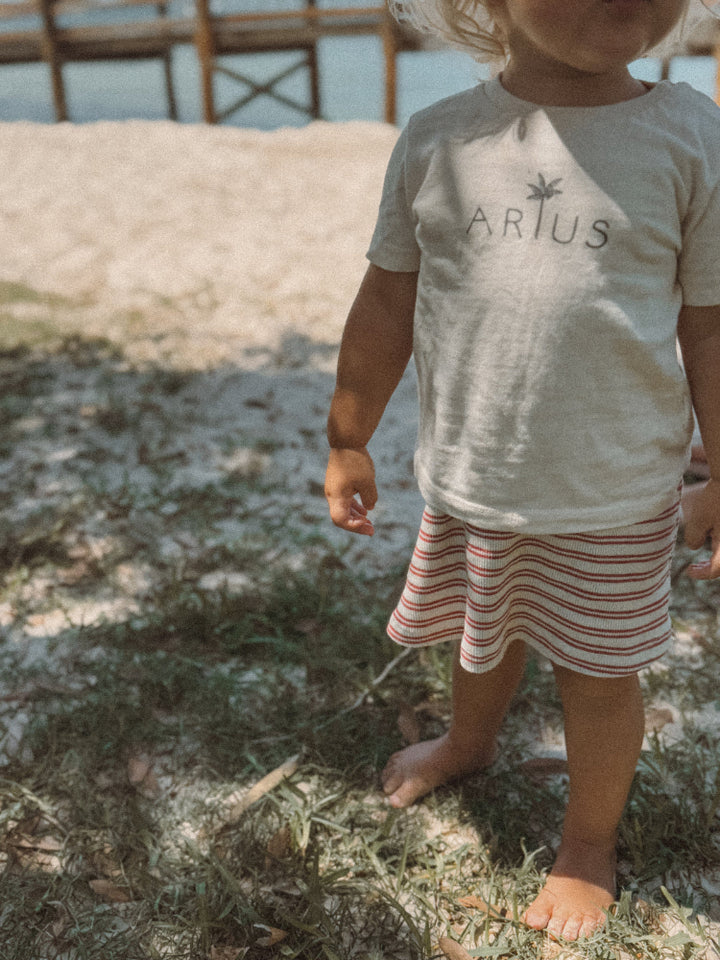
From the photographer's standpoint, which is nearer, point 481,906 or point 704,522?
point 704,522

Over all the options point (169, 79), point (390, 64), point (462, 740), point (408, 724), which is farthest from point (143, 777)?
point (169, 79)

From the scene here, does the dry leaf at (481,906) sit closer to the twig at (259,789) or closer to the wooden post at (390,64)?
the twig at (259,789)

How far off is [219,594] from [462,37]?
5.57ft

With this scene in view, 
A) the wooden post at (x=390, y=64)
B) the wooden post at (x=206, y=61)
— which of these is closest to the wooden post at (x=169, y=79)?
the wooden post at (x=206, y=61)

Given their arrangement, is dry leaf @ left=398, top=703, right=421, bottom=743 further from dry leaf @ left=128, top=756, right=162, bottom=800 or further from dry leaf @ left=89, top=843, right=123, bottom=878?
dry leaf @ left=89, top=843, right=123, bottom=878

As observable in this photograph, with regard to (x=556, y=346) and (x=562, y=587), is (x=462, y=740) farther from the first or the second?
(x=556, y=346)

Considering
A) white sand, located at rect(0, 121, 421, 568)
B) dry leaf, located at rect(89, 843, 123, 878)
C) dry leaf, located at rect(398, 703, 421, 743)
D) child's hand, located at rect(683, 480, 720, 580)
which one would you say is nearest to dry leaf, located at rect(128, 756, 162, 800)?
dry leaf, located at rect(89, 843, 123, 878)

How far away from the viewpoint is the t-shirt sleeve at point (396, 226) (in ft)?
4.53

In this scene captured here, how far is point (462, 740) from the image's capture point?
6.18 feet

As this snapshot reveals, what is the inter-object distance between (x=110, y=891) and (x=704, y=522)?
1.34 meters

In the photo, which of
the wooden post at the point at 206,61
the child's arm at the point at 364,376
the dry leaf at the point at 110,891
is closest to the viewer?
the child's arm at the point at 364,376

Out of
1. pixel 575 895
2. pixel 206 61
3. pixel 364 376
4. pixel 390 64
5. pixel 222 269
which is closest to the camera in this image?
pixel 364 376

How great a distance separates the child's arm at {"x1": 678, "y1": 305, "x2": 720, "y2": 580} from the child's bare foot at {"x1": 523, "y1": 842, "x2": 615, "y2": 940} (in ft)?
2.13

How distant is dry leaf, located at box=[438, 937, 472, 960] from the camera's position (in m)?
1.57
